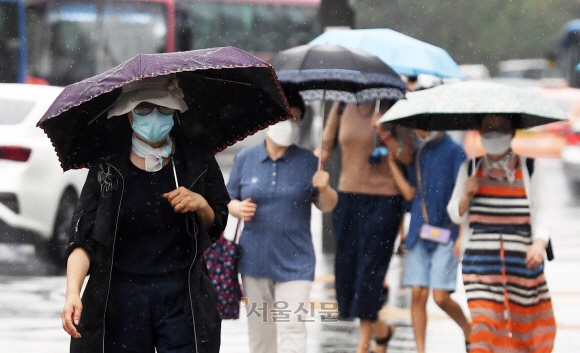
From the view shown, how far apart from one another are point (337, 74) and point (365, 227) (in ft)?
3.52

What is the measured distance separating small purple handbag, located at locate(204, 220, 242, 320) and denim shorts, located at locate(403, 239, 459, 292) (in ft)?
4.76

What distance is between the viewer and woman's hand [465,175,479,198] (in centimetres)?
654

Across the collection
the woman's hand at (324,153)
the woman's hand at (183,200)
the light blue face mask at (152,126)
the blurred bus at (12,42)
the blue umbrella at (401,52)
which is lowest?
the woman's hand at (183,200)

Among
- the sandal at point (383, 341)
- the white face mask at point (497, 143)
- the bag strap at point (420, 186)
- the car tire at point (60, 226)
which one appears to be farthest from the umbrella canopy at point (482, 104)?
the car tire at point (60, 226)

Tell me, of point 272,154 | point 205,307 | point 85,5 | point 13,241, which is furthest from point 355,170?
point 85,5

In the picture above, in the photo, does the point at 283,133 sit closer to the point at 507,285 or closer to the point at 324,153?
the point at 324,153

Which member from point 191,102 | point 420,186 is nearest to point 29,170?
point 420,186

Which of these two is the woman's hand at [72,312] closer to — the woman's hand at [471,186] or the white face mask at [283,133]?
the white face mask at [283,133]

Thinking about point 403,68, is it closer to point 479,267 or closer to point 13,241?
point 479,267

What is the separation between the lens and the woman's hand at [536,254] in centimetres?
636

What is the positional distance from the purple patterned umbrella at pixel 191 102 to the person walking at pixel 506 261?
6.14 feet

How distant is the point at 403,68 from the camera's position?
8211 millimetres

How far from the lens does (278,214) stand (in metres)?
6.53

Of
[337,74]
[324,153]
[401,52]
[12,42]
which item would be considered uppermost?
[12,42]
